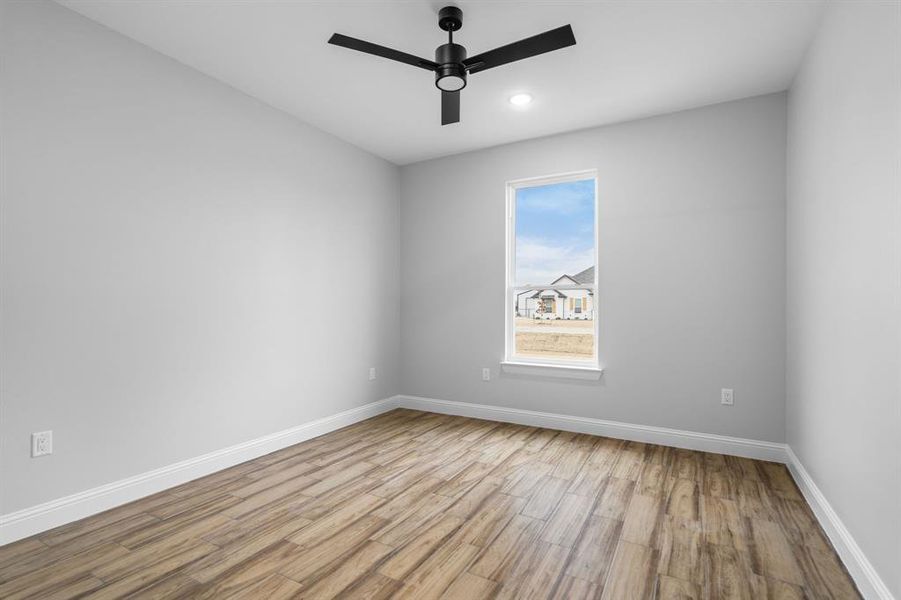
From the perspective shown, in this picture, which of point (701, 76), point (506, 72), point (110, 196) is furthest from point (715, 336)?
point (110, 196)

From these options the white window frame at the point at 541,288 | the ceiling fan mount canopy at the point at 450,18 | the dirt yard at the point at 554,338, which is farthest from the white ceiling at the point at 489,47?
the dirt yard at the point at 554,338

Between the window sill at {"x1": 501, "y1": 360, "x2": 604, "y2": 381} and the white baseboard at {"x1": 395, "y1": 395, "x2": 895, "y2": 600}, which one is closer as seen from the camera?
the white baseboard at {"x1": 395, "y1": 395, "x2": 895, "y2": 600}

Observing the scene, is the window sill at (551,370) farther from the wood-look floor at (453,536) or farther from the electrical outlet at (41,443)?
the electrical outlet at (41,443)

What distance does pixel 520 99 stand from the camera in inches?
128

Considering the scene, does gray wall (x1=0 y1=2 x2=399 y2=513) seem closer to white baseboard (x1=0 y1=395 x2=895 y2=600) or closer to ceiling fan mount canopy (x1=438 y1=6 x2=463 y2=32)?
white baseboard (x1=0 y1=395 x2=895 y2=600)

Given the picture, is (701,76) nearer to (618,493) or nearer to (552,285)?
(552,285)

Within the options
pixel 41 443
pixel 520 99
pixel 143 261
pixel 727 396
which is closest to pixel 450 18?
pixel 520 99

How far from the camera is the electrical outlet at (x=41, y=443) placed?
212cm

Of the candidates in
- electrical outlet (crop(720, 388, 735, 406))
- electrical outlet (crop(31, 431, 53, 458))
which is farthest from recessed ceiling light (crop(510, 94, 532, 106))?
electrical outlet (crop(31, 431, 53, 458))

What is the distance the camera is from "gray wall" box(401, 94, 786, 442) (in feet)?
10.5

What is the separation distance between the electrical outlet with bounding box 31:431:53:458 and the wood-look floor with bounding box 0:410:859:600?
0.40 m

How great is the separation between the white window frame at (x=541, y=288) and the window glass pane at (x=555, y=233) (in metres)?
0.04

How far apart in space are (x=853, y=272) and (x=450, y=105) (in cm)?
212

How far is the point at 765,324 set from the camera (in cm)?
317
